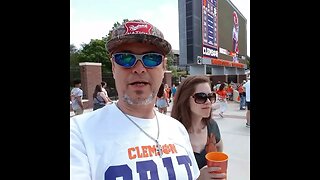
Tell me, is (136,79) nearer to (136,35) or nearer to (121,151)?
(136,35)

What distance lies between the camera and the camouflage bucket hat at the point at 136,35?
3.88 feet

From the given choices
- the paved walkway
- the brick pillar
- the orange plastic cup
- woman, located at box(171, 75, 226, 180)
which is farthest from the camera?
the brick pillar

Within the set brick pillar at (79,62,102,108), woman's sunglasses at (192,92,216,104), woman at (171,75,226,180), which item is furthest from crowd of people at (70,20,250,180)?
brick pillar at (79,62,102,108)

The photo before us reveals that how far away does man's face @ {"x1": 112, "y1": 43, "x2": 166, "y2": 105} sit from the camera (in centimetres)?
119

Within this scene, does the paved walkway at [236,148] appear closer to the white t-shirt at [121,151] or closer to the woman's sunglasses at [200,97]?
the woman's sunglasses at [200,97]

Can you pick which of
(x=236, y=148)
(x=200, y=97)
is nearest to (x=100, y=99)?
(x=236, y=148)

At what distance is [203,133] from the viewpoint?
230 cm

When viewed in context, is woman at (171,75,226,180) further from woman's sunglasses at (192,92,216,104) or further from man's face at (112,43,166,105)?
man's face at (112,43,166,105)

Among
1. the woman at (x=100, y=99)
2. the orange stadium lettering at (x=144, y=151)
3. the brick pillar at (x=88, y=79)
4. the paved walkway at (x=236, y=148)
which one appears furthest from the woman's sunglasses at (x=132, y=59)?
the brick pillar at (x=88, y=79)

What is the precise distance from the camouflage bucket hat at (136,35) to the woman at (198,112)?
1202 mm

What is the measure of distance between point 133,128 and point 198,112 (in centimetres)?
127
